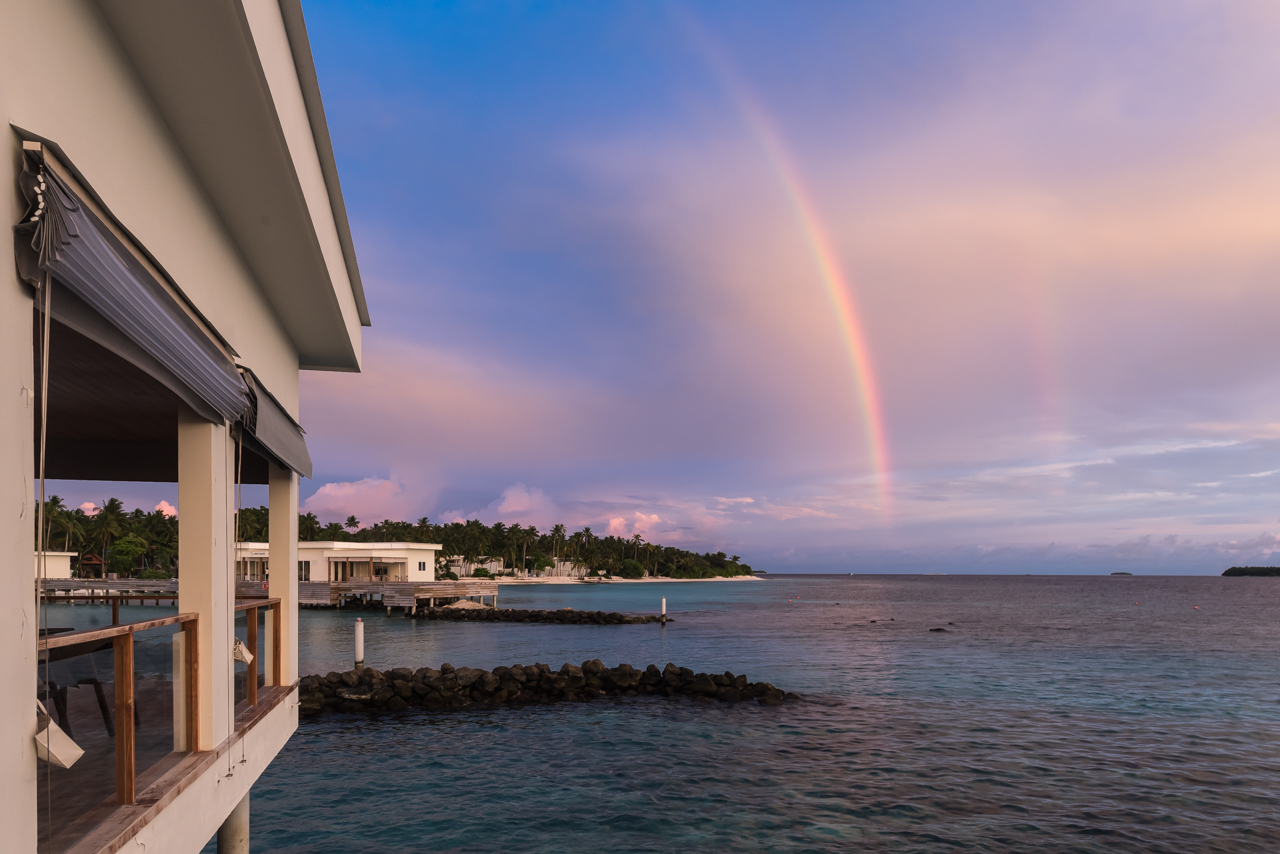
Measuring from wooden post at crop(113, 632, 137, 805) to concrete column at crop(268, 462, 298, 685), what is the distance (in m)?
4.47

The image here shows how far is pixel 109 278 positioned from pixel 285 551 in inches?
240

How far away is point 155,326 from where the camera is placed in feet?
12.5

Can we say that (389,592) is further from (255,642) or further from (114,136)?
(114,136)

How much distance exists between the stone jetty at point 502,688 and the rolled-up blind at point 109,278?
59.8 ft

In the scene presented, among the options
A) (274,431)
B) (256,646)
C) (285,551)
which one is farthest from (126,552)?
(274,431)

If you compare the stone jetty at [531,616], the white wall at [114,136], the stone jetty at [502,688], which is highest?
the white wall at [114,136]

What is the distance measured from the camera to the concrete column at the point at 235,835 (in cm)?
836

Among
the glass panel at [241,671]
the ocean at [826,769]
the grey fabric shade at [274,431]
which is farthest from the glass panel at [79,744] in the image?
the ocean at [826,769]

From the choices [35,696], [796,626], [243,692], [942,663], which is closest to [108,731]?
[243,692]

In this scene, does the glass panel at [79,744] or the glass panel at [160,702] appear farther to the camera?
the glass panel at [160,702]

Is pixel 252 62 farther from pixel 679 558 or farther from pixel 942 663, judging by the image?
pixel 679 558

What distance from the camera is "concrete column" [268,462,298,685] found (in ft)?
28.1

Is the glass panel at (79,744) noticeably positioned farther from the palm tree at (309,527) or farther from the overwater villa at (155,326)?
the palm tree at (309,527)

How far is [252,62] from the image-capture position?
396cm
